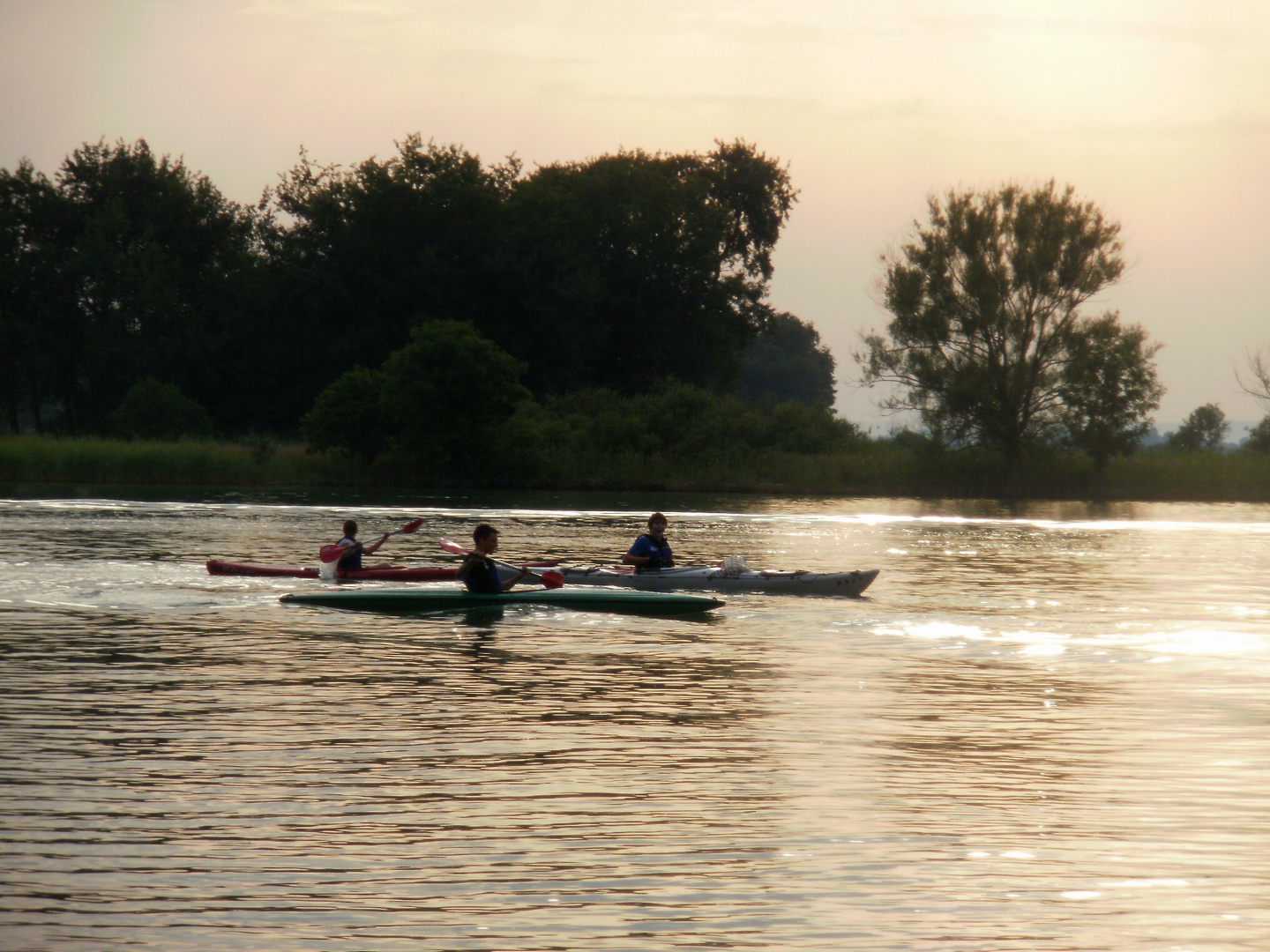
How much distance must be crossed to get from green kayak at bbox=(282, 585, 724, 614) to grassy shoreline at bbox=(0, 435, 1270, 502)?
36.1 metres

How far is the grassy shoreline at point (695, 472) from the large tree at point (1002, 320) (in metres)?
1.54

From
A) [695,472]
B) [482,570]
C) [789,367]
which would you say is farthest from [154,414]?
[789,367]

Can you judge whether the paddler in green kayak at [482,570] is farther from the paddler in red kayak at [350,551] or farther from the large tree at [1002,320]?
the large tree at [1002,320]

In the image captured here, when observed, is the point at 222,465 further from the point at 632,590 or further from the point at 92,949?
the point at 92,949

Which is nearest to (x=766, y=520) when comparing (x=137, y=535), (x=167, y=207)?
(x=137, y=535)

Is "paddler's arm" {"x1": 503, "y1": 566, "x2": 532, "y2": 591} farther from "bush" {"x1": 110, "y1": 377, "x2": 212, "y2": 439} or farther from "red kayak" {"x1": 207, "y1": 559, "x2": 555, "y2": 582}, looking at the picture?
"bush" {"x1": 110, "y1": 377, "x2": 212, "y2": 439}

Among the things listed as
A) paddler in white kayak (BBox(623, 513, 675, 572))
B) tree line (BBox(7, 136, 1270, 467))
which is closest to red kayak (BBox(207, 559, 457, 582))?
paddler in white kayak (BBox(623, 513, 675, 572))

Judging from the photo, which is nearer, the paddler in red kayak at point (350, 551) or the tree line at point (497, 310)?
the paddler in red kayak at point (350, 551)

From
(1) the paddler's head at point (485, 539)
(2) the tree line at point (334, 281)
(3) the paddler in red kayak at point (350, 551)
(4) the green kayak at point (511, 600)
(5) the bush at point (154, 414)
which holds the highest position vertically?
(2) the tree line at point (334, 281)

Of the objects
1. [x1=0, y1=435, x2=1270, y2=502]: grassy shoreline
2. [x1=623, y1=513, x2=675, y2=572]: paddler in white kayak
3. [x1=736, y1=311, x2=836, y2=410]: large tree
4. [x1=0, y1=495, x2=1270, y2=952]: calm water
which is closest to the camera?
[x1=0, y1=495, x2=1270, y2=952]: calm water

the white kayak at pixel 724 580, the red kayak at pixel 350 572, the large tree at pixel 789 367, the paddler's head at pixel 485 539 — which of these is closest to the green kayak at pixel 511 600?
the paddler's head at pixel 485 539

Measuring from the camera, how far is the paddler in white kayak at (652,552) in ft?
65.2

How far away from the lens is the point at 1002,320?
2093 inches

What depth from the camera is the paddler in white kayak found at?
1986 centimetres
